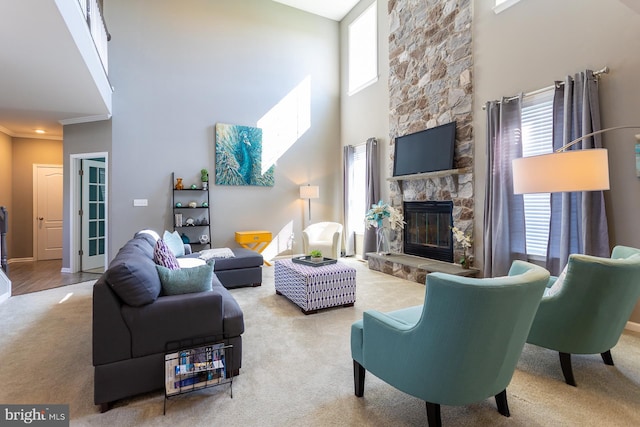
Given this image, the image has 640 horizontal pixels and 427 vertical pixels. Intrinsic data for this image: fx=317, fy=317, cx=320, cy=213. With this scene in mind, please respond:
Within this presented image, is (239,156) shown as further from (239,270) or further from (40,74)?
(40,74)

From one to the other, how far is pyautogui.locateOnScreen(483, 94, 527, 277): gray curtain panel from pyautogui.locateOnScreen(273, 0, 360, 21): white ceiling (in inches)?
173

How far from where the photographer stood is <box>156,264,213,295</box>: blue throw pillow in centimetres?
213

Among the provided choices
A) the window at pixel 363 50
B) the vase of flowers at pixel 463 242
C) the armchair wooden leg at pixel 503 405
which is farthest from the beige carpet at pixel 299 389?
the window at pixel 363 50

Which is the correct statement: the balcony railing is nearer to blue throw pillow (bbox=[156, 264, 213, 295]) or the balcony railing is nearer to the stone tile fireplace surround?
blue throw pillow (bbox=[156, 264, 213, 295])

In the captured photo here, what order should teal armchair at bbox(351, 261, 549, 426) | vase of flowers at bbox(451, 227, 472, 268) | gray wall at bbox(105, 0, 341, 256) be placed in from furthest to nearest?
gray wall at bbox(105, 0, 341, 256) → vase of flowers at bbox(451, 227, 472, 268) → teal armchair at bbox(351, 261, 549, 426)

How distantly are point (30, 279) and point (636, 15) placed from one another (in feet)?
26.6

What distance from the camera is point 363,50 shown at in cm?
667

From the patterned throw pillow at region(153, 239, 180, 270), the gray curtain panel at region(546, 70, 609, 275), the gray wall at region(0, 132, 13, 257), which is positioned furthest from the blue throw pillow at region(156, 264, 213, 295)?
the gray wall at region(0, 132, 13, 257)

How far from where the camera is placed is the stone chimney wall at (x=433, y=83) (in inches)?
173

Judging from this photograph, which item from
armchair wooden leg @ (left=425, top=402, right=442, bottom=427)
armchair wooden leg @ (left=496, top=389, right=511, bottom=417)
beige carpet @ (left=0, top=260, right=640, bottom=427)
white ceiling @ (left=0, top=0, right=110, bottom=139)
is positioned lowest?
beige carpet @ (left=0, top=260, right=640, bottom=427)

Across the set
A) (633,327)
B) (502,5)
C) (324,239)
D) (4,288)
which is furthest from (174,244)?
(502,5)

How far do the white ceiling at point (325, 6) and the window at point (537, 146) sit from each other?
15.3 ft

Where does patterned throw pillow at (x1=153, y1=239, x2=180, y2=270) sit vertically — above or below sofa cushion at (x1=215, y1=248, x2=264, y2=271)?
above

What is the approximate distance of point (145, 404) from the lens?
1864mm
